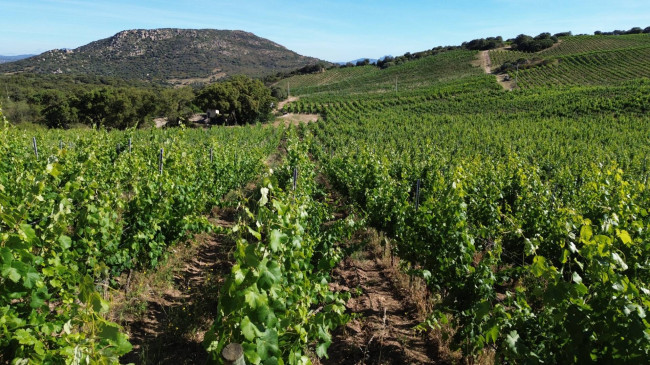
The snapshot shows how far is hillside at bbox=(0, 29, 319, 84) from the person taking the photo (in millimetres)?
118312

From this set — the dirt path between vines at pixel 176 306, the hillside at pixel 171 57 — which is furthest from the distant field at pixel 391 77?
the dirt path between vines at pixel 176 306

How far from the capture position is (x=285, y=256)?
282 centimetres

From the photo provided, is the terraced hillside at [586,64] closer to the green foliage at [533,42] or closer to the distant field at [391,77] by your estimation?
the green foliage at [533,42]

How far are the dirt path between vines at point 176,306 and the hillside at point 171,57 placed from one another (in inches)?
4558

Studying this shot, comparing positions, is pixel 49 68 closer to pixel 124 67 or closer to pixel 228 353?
pixel 124 67

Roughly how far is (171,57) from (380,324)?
490 ft

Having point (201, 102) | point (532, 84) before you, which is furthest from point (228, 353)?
point (532, 84)

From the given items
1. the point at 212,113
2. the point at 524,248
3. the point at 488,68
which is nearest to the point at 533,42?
the point at 488,68

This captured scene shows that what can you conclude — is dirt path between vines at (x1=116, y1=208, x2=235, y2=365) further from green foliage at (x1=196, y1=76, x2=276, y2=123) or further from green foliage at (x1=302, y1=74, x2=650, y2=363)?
green foliage at (x1=196, y1=76, x2=276, y2=123)

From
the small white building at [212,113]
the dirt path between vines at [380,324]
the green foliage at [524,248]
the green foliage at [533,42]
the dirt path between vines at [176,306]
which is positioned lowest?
the dirt path between vines at [380,324]

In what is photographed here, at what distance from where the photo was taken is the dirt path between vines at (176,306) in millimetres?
4008

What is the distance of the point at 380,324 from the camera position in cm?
467

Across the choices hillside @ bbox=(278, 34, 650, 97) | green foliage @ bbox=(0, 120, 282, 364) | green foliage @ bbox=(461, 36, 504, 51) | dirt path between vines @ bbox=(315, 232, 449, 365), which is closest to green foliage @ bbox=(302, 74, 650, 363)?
dirt path between vines @ bbox=(315, 232, 449, 365)

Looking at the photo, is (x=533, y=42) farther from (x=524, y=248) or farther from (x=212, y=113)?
(x=524, y=248)
